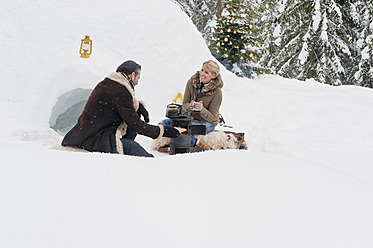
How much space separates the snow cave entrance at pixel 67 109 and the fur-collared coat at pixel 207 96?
2352 mm

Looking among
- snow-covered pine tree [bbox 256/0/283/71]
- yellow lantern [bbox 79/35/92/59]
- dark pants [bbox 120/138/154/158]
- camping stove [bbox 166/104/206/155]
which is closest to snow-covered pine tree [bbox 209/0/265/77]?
snow-covered pine tree [bbox 256/0/283/71]

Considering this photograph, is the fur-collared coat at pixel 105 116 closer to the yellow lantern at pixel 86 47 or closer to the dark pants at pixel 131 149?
the dark pants at pixel 131 149

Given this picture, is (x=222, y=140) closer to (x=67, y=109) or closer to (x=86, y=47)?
(x=86, y=47)

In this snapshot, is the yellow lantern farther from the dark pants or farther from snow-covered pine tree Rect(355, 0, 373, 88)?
snow-covered pine tree Rect(355, 0, 373, 88)

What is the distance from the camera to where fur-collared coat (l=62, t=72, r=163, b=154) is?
2736mm

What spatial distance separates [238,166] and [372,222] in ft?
1.46

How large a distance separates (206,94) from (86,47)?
2.60 meters

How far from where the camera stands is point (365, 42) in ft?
34.9

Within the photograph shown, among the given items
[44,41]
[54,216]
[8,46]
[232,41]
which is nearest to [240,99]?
[232,41]

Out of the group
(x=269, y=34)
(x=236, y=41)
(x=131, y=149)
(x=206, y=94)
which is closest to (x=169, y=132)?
(x=131, y=149)

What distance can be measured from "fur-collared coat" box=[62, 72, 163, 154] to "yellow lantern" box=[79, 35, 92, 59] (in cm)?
284

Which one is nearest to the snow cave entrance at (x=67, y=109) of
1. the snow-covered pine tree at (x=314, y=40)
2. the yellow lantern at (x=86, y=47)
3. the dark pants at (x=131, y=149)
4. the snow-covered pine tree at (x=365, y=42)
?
the yellow lantern at (x=86, y=47)

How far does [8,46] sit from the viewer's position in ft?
17.6

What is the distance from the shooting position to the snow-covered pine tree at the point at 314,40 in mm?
10531
